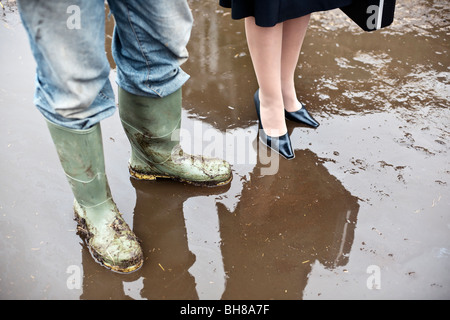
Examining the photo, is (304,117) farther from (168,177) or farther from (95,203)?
(95,203)

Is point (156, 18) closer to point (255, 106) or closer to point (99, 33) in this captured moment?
point (99, 33)

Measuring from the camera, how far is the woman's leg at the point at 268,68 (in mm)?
1655

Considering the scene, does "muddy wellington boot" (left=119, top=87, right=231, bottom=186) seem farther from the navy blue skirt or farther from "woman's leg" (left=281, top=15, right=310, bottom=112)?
"woman's leg" (left=281, top=15, right=310, bottom=112)

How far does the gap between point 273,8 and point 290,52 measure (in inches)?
16.2

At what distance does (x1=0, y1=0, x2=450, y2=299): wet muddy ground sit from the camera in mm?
1446

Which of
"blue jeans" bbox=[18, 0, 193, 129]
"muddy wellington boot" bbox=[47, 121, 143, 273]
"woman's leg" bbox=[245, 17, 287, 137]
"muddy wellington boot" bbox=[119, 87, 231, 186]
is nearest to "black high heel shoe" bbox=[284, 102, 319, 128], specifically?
"woman's leg" bbox=[245, 17, 287, 137]

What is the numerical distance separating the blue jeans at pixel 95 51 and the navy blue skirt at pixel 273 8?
298 mm

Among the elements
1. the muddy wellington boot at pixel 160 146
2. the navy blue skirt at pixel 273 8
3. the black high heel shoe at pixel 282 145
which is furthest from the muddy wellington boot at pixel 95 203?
the black high heel shoe at pixel 282 145

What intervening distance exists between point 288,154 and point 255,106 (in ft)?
1.35

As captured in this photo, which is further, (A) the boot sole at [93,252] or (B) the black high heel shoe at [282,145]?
(B) the black high heel shoe at [282,145]

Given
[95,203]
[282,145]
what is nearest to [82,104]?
[95,203]

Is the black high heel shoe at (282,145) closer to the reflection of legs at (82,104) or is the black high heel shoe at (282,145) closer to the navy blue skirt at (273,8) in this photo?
the navy blue skirt at (273,8)

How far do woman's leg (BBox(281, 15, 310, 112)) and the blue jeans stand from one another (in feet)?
1.98
